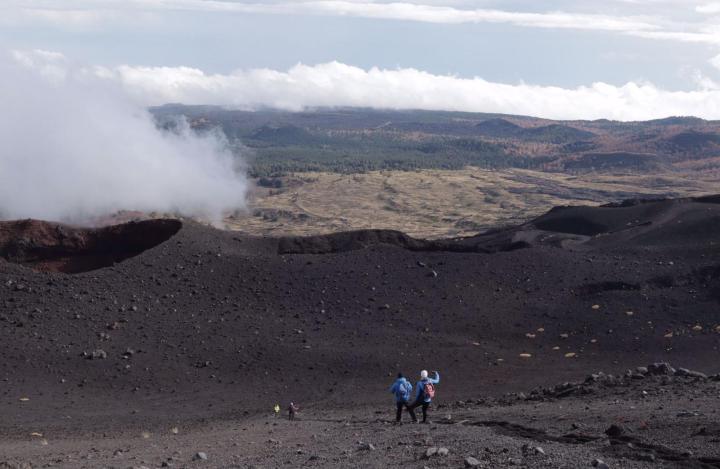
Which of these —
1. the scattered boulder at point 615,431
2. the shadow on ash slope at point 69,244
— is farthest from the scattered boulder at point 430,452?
the shadow on ash slope at point 69,244

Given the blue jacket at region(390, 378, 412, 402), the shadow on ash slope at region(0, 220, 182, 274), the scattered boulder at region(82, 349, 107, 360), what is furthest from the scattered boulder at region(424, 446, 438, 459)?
the shadow on ash slope at region(0, 220, 182, 274)

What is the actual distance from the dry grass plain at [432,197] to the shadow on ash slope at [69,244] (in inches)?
1661

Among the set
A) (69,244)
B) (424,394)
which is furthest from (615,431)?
(69,244)

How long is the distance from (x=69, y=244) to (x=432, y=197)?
81.6 meters

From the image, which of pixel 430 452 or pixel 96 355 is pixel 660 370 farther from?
pixel 96 355

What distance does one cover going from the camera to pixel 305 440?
18422 millimetres

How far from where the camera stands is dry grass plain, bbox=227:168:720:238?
92.2m

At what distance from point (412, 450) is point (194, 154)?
237ft

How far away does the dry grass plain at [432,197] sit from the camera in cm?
9219

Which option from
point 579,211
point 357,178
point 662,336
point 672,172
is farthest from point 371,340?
point 672,172

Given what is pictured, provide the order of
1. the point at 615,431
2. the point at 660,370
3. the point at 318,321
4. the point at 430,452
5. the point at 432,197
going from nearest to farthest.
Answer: the point at 430,452
the point at 615,431
the point at 660,370
the point at 318,321
the point at 432,197

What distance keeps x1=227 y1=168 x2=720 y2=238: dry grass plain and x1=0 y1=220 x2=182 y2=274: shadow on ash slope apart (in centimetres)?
4218

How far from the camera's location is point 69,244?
130 ft

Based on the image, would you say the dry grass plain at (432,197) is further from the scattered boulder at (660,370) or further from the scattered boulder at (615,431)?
the scattered boulder at (615,431)
